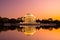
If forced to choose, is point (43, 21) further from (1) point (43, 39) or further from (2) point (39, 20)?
(1) point (43, 39)

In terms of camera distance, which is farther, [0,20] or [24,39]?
[0,20]

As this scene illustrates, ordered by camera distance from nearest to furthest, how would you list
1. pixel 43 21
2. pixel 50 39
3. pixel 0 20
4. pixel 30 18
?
pixel 50 39
pixel 0 20
pixel 30 18
pixel 43 21

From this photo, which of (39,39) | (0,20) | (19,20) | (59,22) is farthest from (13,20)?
(39,39)

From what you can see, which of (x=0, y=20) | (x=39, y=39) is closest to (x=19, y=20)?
(x=0, y=20)

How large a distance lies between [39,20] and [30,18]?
29.8 feet

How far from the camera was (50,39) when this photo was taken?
72.7 ft

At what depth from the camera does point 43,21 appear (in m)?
91.2

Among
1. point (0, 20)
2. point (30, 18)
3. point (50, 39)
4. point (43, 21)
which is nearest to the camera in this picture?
point (50, 39)

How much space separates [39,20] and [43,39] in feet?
231

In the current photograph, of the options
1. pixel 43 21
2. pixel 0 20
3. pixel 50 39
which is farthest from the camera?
pixel 43 21

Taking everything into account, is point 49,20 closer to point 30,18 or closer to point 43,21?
point 43,21

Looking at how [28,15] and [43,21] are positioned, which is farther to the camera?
[43,21]

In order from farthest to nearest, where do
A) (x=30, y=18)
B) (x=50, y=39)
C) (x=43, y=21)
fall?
1. (x=43, y=21)
2. (x=30, y=18)
3. (x=50, y=39)

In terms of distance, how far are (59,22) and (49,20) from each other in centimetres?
374
